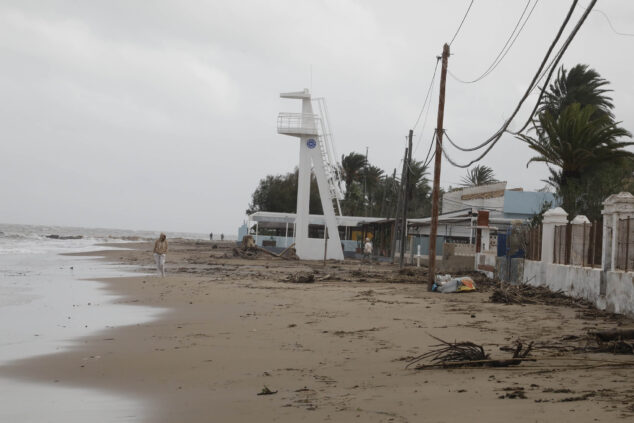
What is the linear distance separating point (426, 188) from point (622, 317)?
6961 centimetres

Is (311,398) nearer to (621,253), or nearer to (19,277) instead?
(621,253)

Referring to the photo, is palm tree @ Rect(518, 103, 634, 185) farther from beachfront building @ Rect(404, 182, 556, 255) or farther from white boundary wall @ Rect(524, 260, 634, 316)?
white boundary wall @ Rect(524, 260, 634, 316)

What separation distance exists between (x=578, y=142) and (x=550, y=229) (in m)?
12.9

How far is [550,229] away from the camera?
18.2 m

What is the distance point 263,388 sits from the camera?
279 inches

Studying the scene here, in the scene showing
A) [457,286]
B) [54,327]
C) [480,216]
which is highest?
[480,216]

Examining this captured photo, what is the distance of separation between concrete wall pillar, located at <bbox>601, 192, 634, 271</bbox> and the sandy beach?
3.80 ft

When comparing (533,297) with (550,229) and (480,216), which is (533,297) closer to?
(550,229)

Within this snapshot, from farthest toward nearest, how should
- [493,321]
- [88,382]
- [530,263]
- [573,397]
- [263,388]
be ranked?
[530,263]
[493,321]
[88,382]
[263,388]
[573,397]

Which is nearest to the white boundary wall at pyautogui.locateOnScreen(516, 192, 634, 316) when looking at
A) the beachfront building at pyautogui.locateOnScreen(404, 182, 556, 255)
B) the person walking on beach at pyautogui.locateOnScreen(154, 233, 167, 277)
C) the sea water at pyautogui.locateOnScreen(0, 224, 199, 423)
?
the sea water at pyautogui.locateOnScreen(0, 224, 199, 423)

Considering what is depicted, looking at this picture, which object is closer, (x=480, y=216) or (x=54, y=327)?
(x=54, y=327)

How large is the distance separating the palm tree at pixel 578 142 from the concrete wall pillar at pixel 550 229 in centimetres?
1222

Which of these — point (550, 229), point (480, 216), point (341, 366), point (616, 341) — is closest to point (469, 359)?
point (341, 366)

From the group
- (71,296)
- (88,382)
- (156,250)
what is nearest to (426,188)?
(156,250)
